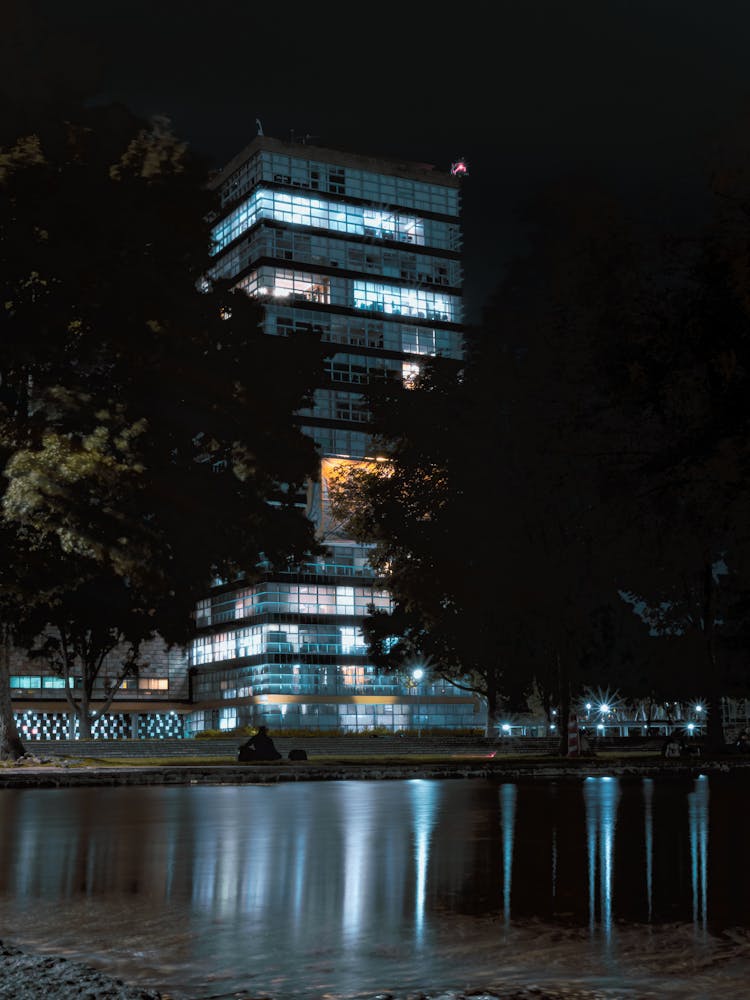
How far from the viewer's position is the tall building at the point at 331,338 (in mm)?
108938

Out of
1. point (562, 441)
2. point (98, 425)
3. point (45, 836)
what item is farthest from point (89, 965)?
point (98, 425)

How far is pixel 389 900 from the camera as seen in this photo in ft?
23.6

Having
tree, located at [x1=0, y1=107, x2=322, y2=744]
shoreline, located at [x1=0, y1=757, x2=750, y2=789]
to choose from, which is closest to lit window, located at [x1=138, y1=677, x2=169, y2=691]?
tree, located at [x1=0, y1=107, x2=322, y2=744]

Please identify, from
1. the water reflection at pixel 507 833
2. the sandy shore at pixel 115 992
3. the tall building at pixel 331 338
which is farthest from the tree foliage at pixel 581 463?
the tall building at pixel 331 338

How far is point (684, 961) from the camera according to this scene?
17.1ft

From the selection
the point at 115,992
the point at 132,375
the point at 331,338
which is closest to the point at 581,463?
the point at 132,375

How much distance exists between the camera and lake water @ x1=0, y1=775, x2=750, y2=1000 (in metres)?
5.04

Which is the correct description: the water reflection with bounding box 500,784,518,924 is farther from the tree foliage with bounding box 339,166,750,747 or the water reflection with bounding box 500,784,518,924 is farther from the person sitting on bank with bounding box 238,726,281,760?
the person sitting on bank with bounding box 238,726,281,760

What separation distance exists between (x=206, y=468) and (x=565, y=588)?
400 inches

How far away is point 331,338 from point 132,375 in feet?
321

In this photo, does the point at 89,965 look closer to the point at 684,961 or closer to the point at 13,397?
the point at 684,961

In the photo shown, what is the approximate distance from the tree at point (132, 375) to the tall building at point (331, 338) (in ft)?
212

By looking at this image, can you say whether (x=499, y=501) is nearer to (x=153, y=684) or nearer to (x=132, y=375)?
(x=132, y=375)

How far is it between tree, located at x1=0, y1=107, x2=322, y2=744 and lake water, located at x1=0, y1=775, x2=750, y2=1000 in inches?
542
